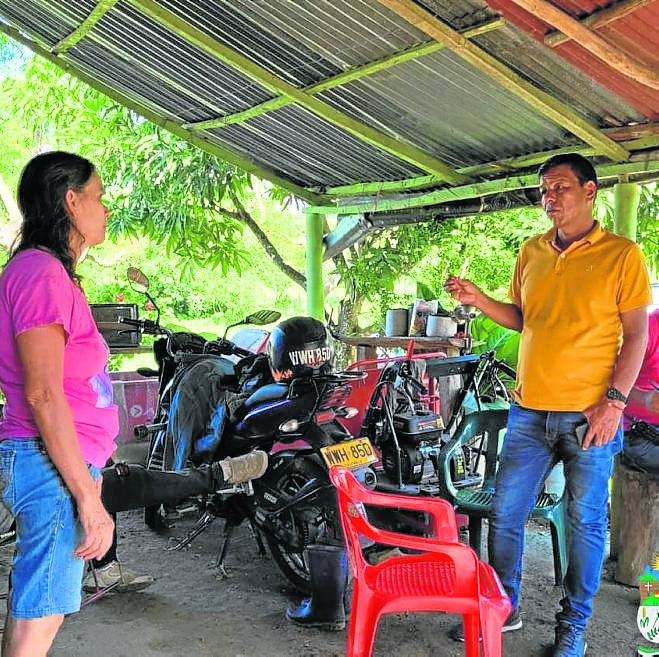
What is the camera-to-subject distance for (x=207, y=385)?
3.89m

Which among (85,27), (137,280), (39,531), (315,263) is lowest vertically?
(39,531)

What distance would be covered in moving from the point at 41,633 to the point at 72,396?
0.54 metres

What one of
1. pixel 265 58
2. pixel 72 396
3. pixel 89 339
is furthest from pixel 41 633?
pixel 265 58

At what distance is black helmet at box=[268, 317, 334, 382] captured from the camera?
3443 mm

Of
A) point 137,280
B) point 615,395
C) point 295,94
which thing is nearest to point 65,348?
point 615,395

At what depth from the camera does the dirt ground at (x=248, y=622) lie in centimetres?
296

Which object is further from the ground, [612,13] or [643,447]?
[612,13]

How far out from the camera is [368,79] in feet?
14.3

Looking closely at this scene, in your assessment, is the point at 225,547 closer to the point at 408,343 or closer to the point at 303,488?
the point at 303,488

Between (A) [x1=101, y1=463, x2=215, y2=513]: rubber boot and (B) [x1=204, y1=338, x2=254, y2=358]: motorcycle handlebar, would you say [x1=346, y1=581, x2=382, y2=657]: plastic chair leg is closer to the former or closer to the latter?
(A) [x1=101, y1=463, x2=215, y2=513]: rubber boot

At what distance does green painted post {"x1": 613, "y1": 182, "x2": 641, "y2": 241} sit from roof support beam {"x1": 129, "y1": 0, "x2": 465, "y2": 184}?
1093 millimetres

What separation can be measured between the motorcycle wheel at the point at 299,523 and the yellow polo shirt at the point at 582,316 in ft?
3.39

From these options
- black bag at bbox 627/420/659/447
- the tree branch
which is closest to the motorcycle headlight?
black bag at bbox 627/420/659/447

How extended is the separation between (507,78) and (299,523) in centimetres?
236
